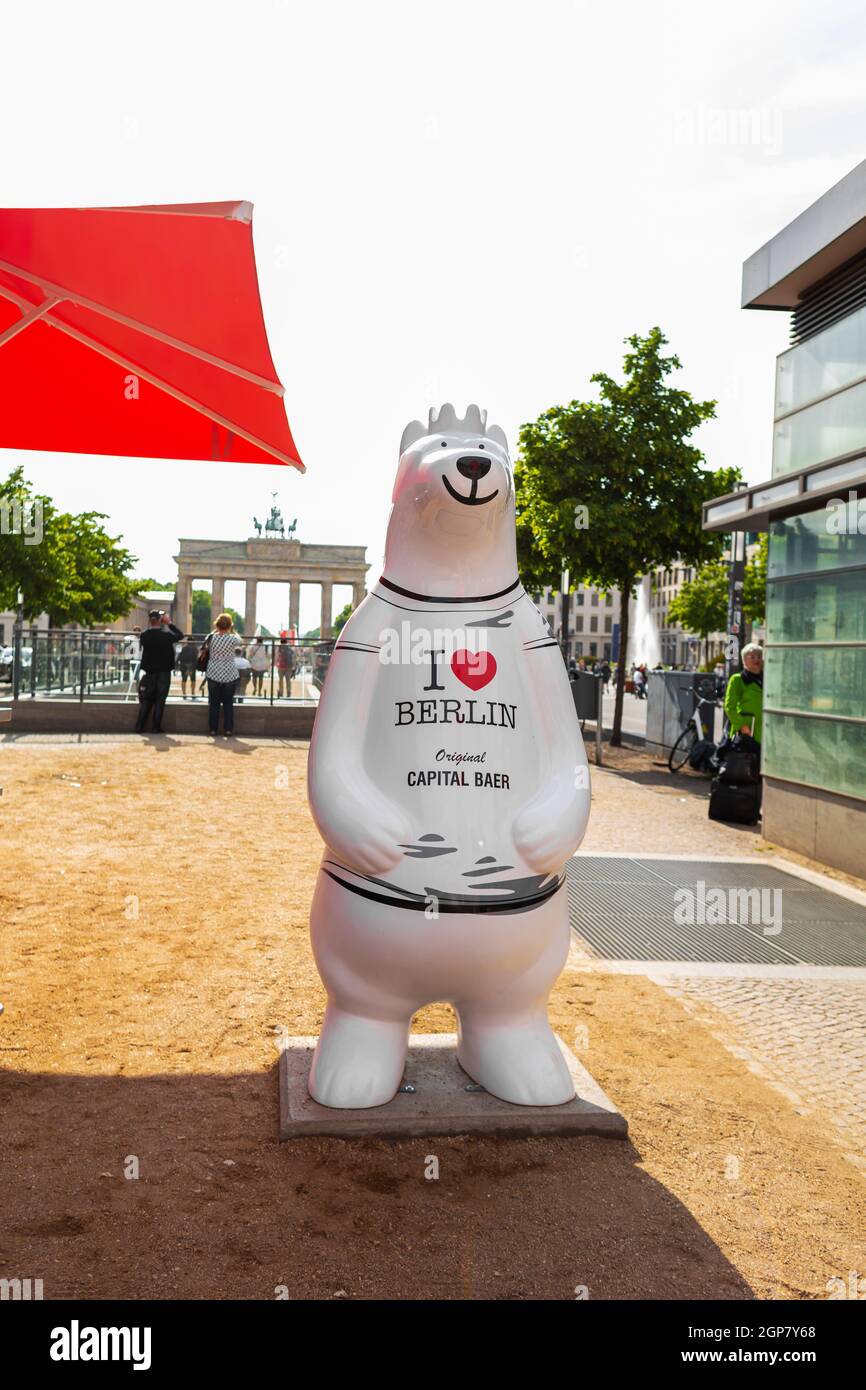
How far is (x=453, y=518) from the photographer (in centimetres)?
354

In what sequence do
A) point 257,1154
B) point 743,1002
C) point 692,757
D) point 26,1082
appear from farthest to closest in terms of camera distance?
point 692,757, point 743,1002, point 26,1082, point 257,1154

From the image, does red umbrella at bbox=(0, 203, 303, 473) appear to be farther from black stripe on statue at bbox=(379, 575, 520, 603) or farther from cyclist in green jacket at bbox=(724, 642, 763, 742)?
cyclist in green jacket at bbox=(724, 642, 763, 742)

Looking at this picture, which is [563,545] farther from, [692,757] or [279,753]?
[279,753]

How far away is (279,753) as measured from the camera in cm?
1490

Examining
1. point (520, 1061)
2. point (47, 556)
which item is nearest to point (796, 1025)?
point (520, 1061)

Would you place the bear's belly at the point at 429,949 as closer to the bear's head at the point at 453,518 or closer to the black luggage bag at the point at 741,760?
the bear's head at the point at 453,518

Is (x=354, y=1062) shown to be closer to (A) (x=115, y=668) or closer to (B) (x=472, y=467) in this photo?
(B) (x=472, y=467)

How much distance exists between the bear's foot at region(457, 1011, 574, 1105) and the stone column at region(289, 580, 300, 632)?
6647 centimetres

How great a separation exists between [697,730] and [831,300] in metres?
6.88

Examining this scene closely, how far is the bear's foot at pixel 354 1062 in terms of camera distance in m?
3.64

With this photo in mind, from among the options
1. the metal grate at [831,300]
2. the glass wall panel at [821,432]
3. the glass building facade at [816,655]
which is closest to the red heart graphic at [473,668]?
the glass wall panel at [821,432]

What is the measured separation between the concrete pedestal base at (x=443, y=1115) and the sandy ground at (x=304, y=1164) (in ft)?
0.16
